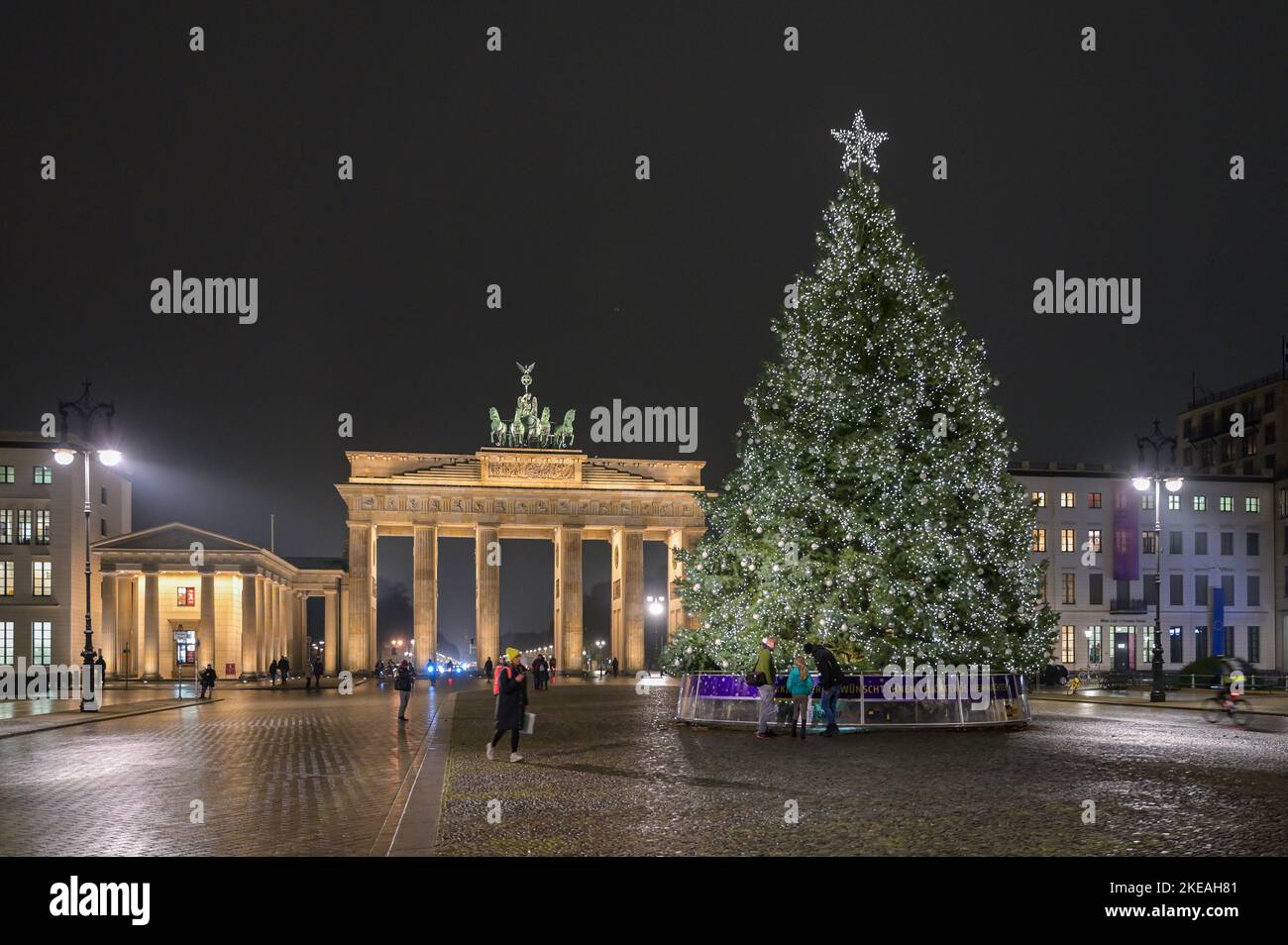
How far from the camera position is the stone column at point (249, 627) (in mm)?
81938

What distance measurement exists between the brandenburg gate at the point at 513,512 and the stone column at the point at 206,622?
15.2m

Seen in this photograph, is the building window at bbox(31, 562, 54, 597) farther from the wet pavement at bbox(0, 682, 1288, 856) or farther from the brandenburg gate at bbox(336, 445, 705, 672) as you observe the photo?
the wet pavement at bbox(0, 682, 1288, 856)

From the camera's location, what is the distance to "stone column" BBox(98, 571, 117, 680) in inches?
3199

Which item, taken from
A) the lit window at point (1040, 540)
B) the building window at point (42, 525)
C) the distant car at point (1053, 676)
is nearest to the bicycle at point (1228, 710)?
the distant car at point (1053, 676)

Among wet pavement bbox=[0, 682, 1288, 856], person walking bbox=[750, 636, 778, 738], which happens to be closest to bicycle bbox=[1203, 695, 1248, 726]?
wet pavement bbox=[0, 682, 1288, 856]

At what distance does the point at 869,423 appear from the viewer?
28.9m

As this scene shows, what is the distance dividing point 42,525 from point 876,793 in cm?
7020

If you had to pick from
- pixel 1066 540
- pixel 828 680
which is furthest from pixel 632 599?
pixel 828 680

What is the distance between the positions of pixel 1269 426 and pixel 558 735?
8055 cm

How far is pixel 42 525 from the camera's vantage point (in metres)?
74.9

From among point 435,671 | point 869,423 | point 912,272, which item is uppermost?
point 912,272
